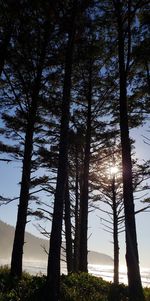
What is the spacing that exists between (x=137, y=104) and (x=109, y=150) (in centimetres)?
637

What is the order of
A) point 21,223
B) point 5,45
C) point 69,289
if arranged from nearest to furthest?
point 69,289
point 21,223
point 5,45

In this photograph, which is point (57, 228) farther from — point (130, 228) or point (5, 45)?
point (5, 45)

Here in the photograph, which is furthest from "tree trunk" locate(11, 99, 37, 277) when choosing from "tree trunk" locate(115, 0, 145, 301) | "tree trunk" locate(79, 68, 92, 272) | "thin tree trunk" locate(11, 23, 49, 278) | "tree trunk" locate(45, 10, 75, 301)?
"tree trunk" locate(115, 0, 145, 301)

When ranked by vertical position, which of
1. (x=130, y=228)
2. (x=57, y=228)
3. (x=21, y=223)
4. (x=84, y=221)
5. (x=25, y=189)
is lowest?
(x=57, y=228)

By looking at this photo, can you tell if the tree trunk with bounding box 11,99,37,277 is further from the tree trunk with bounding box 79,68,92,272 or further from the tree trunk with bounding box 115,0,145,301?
the tree trunk with bounding box 115,0,145,301

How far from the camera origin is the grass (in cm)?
892

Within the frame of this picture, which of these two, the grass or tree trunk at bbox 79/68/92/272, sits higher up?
tree trunk at bbox 79/68/92/272

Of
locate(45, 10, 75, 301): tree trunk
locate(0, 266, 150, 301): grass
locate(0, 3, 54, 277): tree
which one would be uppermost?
locate(0, 3, 54, 277): tree

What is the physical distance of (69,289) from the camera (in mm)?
9922

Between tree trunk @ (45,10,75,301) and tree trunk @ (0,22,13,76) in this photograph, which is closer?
tree trunk @ (45,10,75,301)

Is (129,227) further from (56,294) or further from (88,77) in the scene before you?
(88,77)

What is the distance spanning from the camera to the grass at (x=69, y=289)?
351 inches

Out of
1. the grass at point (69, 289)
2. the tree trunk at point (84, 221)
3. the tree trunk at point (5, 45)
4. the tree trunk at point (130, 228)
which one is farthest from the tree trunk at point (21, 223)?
the tree trunk at point (130, 228)

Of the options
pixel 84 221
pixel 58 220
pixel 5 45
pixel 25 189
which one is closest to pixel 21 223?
pixel 25 189
